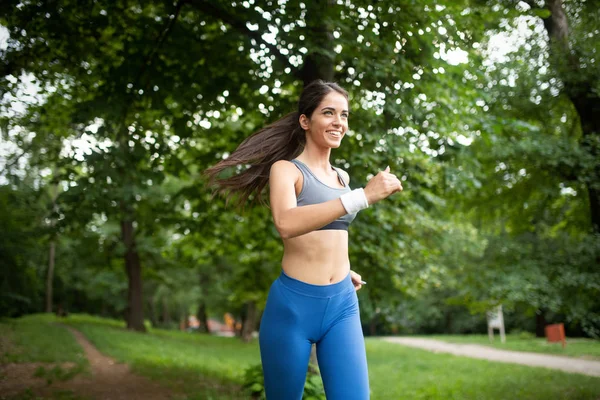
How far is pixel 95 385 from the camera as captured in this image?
8.80m

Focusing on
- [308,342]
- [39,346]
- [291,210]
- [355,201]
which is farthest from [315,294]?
[39,346]

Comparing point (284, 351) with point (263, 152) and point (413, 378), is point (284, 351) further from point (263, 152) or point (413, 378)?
point (413, 378)

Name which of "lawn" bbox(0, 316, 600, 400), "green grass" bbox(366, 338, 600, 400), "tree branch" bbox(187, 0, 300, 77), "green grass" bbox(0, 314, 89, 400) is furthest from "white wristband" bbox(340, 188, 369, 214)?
"green grass" bbox(366, 338, 600, 400)

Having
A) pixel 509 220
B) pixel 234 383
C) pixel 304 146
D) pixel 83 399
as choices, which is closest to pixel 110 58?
pixel 83 399

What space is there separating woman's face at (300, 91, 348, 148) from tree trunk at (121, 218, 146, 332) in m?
19.3

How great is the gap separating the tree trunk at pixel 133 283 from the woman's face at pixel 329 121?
63.4 feet

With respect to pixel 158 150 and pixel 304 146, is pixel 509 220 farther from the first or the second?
pixel 304 146

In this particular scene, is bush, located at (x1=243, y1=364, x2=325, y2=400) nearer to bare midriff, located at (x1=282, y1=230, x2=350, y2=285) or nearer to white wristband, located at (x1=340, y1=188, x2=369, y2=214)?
bare midriff, located at (x1=282, y1=230, x2=350, y2=285)

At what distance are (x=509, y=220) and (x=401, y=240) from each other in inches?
176

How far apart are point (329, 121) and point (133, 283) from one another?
20.1m

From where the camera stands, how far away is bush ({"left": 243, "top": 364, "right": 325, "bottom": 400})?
667 cm

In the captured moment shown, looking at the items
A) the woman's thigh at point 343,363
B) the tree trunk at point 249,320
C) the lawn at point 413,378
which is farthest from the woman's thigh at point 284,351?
the tree trunk at point 249,320

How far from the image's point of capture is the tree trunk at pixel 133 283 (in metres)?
21.5

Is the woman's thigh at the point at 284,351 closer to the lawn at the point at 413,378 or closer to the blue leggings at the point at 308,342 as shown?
the blue leggings at the point at 308,342
